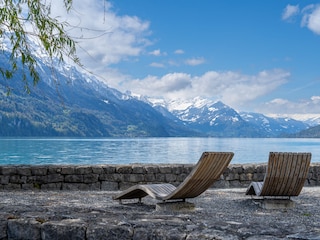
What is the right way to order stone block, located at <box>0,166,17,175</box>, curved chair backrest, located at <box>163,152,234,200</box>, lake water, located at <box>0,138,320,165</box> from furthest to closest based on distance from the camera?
lake water, located at <box>0,138,320,165</box>, stone block, located at <box>0,166,17,175</box>, curved chair backrest, located at <box>163,152,234,200</box>

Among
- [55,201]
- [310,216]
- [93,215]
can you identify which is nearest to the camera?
[93,215]

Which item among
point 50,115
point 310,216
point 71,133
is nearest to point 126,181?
point 310,216

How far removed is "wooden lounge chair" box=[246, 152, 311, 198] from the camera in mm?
6523

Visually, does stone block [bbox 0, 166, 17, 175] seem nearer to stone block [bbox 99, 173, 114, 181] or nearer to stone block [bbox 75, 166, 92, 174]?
stone block [bbox 75, 166, 92, 174]

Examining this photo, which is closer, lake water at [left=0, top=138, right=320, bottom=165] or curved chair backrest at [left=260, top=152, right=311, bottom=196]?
curved chair backrest at [left=260, top=152, right=311, bottom=196]

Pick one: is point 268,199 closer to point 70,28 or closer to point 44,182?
point 70,28

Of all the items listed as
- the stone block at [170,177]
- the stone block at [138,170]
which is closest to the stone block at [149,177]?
the stone block at [138,170]

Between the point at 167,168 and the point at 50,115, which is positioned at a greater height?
the point at 50,115

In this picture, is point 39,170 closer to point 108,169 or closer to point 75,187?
point 75,187

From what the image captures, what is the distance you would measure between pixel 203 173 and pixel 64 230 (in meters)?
2.55

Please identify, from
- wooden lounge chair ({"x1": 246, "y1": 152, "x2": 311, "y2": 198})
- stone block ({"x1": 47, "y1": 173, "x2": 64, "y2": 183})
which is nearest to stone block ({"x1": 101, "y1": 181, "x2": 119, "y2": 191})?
stone block ({"x1": 47, "y1": 173, "x2": 64, "y2": 183})

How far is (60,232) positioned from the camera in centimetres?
391

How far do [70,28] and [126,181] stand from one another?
143 inches

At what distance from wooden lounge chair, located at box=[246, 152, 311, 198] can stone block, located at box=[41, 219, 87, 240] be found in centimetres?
334
